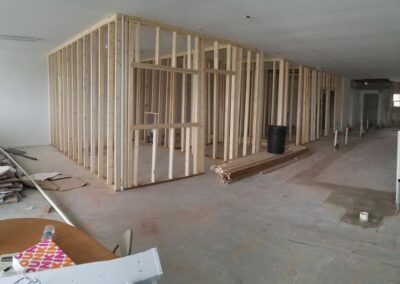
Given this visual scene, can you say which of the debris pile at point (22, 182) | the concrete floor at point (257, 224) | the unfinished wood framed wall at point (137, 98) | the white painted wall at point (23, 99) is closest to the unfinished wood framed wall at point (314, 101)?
the unfinished wood framed wall at point (137, 98)

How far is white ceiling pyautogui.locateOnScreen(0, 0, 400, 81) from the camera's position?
13.4ft

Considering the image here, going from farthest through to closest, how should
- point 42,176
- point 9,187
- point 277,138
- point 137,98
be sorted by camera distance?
point 137,98, point 277,138, point 42,176, point 9,187

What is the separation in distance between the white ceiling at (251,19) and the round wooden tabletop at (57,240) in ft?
10.4

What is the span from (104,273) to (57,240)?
0.54m

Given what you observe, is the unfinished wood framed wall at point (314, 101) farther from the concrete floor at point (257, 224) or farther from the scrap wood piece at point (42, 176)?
the scrap wood piece at point (42, 176)

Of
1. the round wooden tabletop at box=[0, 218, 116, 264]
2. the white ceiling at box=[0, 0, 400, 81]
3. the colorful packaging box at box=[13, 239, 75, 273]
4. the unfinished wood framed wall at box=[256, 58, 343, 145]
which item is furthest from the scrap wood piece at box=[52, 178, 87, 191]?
the unfinished wood framed wall at box=[256, 58, 343, 145]

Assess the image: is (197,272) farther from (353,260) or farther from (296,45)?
(296,45)

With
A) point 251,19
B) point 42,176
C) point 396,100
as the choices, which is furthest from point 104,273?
point 396,100

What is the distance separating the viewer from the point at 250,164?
616cm

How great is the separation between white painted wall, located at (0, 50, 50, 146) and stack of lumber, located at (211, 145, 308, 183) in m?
5.69

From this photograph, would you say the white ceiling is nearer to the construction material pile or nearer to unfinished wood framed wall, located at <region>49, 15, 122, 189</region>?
unfinished wood framed wall, located at <region>49, 15, 122, 189</region>

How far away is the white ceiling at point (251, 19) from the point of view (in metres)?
4.07

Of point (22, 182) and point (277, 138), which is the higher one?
point (277, 138)

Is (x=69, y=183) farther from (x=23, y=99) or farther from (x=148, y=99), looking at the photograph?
(x=148, y=99)
